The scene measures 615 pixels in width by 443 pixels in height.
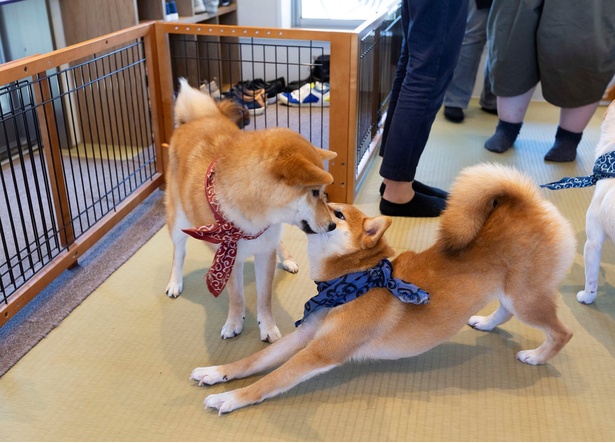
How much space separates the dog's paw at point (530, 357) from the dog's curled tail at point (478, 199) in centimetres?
43

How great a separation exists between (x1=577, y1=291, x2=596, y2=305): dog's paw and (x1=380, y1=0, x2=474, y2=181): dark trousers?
2.75 feet

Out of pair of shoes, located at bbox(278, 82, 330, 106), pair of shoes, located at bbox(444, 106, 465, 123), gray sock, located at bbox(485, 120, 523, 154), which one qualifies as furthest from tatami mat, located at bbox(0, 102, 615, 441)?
pair of shoes, located at bbox(278, 82, 330, 106)

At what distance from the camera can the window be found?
15.7ft

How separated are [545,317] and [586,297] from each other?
49 cm

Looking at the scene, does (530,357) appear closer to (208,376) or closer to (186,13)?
(208,376)

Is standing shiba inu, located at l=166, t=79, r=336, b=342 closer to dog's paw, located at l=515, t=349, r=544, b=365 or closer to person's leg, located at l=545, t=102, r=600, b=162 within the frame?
dog's paw, located at l=515, t=349, r=544, b=365

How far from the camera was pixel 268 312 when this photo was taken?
69.4 inches

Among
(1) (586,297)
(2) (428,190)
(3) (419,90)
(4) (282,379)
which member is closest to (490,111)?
(2) (428,190)

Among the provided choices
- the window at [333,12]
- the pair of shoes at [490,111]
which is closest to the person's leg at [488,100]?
the pair of shoes at [490,111]

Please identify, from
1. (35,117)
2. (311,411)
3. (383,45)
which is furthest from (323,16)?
(311,411)

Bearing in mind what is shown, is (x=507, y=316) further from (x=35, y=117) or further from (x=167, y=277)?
(x=35, y=117)

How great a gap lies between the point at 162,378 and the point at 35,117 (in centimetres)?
99

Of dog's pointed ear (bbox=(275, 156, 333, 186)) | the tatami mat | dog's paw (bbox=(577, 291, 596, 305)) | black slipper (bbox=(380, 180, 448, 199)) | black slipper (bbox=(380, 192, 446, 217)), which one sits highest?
dog's pointed ear (bbox=(275, 156, 333, 186))

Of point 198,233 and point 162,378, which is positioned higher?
point 198,233
